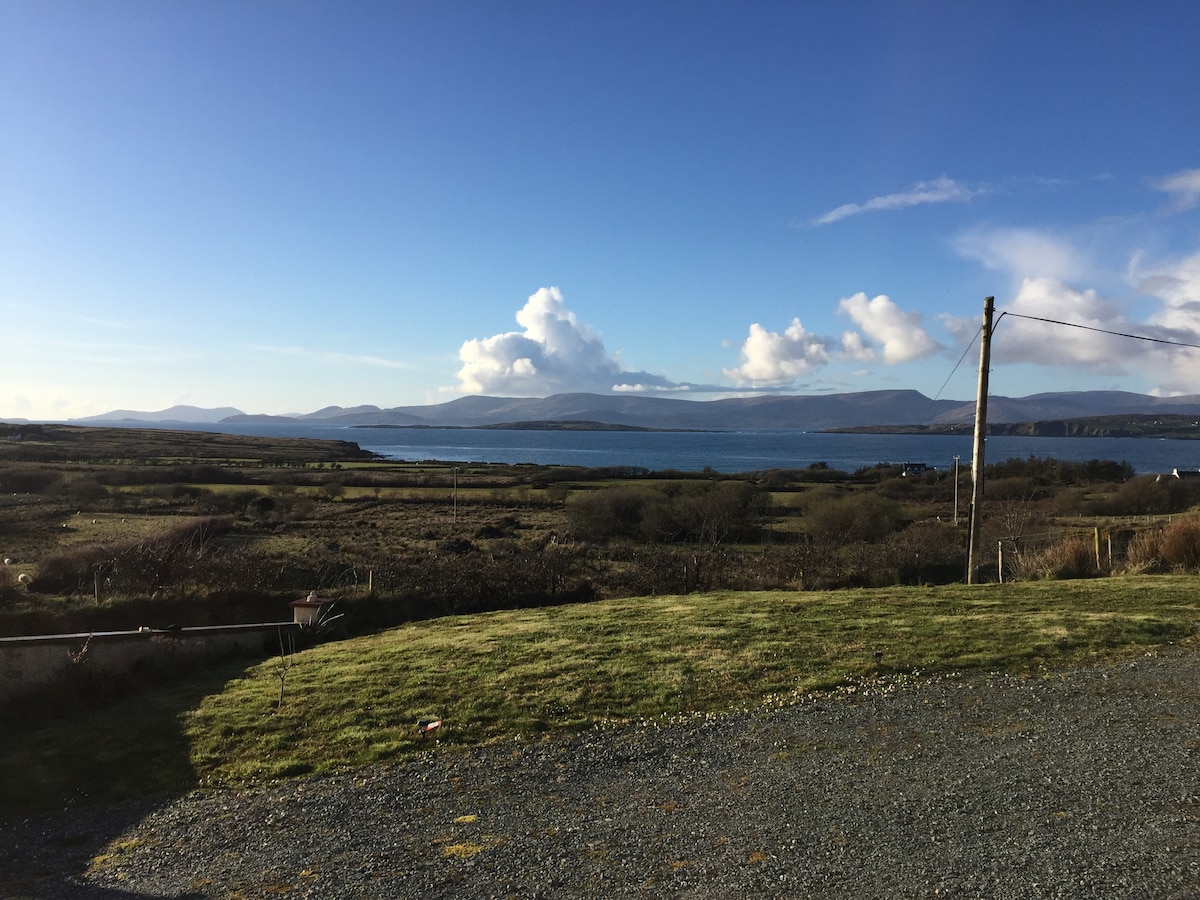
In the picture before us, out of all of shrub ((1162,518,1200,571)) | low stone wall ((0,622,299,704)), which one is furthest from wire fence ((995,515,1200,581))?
low stone wall ((0,622,299,704))

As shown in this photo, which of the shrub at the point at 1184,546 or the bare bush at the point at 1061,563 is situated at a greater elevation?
the shrub at the point at 1184,546

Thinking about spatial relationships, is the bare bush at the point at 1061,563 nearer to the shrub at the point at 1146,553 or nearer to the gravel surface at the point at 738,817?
the shrub at the point at 1146,553

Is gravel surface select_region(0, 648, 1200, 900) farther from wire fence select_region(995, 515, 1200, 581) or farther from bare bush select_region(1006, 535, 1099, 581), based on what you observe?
wire fence select_region(995, 515, 1200, 581)

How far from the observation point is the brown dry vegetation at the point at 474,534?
1730 cm

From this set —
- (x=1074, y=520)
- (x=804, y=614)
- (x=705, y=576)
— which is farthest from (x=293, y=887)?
(x=1074, y=520)

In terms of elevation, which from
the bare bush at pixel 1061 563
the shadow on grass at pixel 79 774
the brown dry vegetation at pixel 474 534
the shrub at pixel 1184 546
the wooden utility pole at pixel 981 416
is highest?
the wooden utility pole at pixel 981 416

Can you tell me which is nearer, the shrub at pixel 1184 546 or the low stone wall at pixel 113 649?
the low stone wall at pixel 113 649

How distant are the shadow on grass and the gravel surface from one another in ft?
0.13

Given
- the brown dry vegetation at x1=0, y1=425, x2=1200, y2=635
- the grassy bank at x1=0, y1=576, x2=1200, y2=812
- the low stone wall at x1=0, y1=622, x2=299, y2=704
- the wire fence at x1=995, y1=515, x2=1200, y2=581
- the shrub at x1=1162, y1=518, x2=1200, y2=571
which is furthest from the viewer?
the brown dry vegetation at x1=0, y1=425, x2=1200, y2=635

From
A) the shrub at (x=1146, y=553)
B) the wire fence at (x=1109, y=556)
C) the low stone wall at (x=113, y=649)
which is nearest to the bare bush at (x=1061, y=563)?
the wire fence at (x=1109, y=556)

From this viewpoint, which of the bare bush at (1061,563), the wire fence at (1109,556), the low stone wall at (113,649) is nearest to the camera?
the low stone wall at (113,649)

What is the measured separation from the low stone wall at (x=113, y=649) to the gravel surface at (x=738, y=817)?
164 inches

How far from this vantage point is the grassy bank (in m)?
7.60

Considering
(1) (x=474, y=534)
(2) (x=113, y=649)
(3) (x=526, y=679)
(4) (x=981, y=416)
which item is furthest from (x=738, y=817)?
(1) (x=474, y=534)
